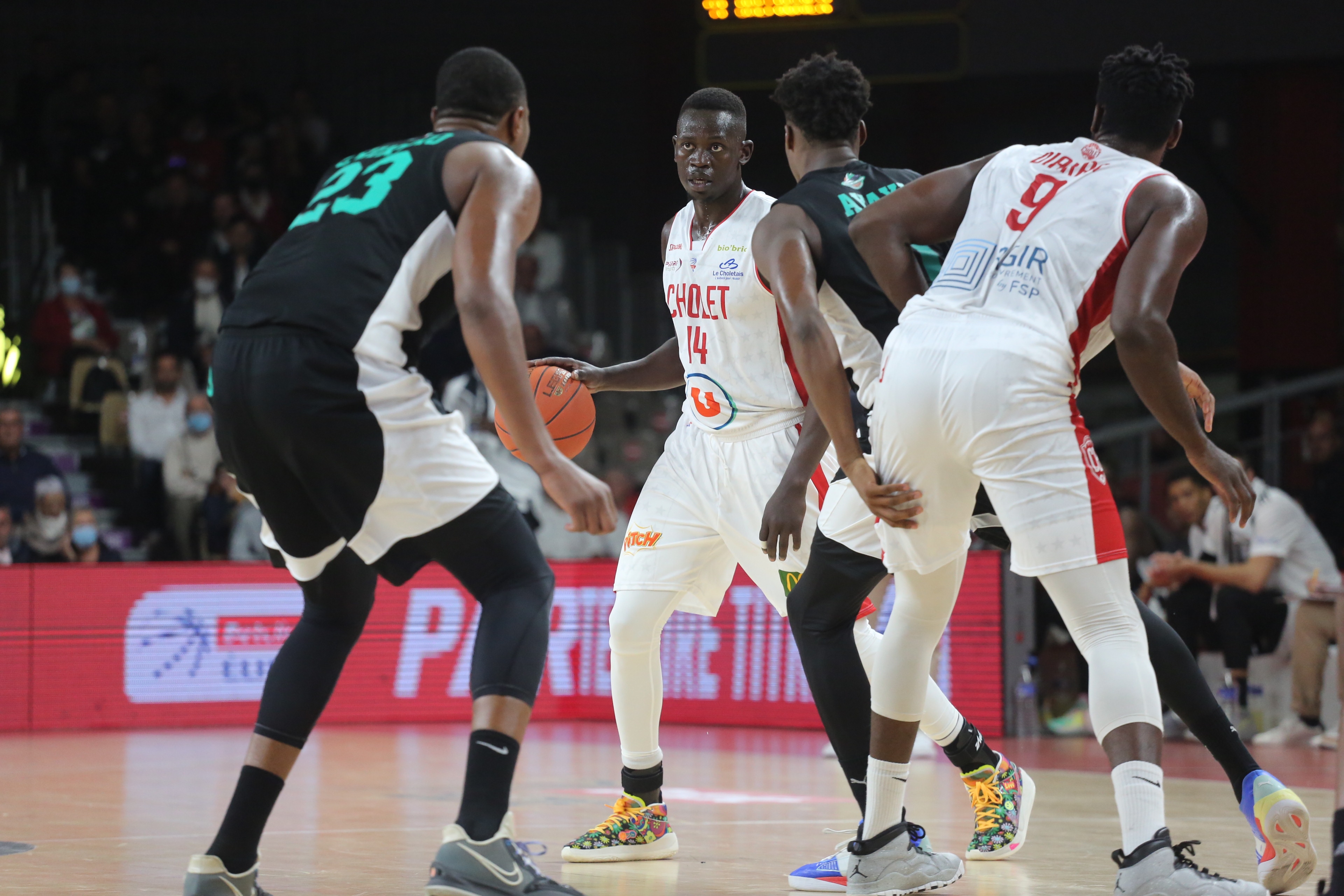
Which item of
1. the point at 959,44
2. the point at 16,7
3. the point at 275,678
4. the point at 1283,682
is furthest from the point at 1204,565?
the point at 16,7

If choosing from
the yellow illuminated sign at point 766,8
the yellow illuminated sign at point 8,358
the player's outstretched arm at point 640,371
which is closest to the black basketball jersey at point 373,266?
the player's outstretched arm at point 640,371

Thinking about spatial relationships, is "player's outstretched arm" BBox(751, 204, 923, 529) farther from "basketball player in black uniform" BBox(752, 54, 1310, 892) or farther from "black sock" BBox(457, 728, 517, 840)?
"black sock" BBox(457, 728, 517, 840)

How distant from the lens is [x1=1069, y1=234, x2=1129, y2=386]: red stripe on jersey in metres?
3.64

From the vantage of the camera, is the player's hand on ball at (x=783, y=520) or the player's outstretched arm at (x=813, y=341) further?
the player's hand on ball at (x=783, y=520)

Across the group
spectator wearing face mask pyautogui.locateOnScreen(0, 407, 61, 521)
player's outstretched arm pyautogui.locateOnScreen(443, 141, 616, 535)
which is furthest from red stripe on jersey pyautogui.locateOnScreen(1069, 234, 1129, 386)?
spectator wearing face mask pyautogui.locateOnScreen(0, 407, 61, 521)

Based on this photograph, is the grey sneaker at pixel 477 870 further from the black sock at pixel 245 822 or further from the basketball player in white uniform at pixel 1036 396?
the basketball player in white uniform at pixel 1036 396

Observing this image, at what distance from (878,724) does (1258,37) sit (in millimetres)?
11682

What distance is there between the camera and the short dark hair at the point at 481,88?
3.72 meters

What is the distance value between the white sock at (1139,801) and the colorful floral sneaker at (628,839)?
66.0 inches

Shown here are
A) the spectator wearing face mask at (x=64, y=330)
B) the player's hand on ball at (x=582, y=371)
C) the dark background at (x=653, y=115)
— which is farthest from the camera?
the dark background at (x=653, y=115)

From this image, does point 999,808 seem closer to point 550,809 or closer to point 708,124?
point 550,809

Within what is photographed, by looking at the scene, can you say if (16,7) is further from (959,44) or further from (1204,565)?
(1204,565)

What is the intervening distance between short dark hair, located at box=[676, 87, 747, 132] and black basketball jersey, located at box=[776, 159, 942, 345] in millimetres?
554

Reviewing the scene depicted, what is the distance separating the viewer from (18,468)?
11.4 metres
